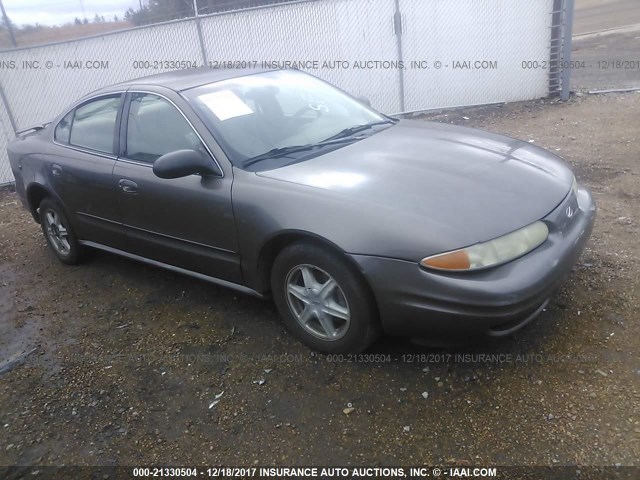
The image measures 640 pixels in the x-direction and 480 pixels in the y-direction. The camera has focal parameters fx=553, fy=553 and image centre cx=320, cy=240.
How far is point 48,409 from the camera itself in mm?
3150

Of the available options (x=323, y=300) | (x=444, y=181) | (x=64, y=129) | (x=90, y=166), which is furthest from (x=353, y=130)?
(x=64, y=129)

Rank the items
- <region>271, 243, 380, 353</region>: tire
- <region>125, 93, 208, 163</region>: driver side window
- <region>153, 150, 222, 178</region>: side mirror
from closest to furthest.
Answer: <region>271, 243, 380, 353</region>: tire
<region>153, 150, 222, 178</region>: side mirror
<region>125, 93, 208, 163</region>: driver side window

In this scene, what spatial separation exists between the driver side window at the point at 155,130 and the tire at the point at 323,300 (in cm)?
97

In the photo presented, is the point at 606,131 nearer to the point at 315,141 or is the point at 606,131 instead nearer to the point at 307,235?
the point at 315,141

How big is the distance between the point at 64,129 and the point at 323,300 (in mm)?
3001

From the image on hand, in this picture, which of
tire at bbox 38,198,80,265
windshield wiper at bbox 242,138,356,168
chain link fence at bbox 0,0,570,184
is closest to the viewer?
windshield wiper at bbox 242,138,356,168

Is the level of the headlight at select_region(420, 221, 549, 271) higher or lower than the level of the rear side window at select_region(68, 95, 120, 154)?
lower

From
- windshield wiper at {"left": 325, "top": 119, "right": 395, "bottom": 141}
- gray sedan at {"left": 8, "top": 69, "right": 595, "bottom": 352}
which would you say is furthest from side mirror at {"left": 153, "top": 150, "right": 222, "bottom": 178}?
windshield wiper at {"left": 325, "top": 119, "right": 395, "bottom": 141}

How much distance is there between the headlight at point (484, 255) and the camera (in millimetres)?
2592

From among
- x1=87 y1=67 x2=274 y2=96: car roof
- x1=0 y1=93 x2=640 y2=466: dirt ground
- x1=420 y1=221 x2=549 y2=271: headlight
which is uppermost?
x1=87 y1=67 x2=274 y2=96: car roof

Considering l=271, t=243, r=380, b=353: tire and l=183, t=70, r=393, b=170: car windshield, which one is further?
l=183, t=70, r=393, b=170: car windshield

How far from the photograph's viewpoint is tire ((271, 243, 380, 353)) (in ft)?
9.41

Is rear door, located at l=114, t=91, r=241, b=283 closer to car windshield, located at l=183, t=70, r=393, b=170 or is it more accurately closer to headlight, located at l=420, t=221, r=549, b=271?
car windshield, located at l=183, t=70, r=393, b=170

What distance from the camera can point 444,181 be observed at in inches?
119
